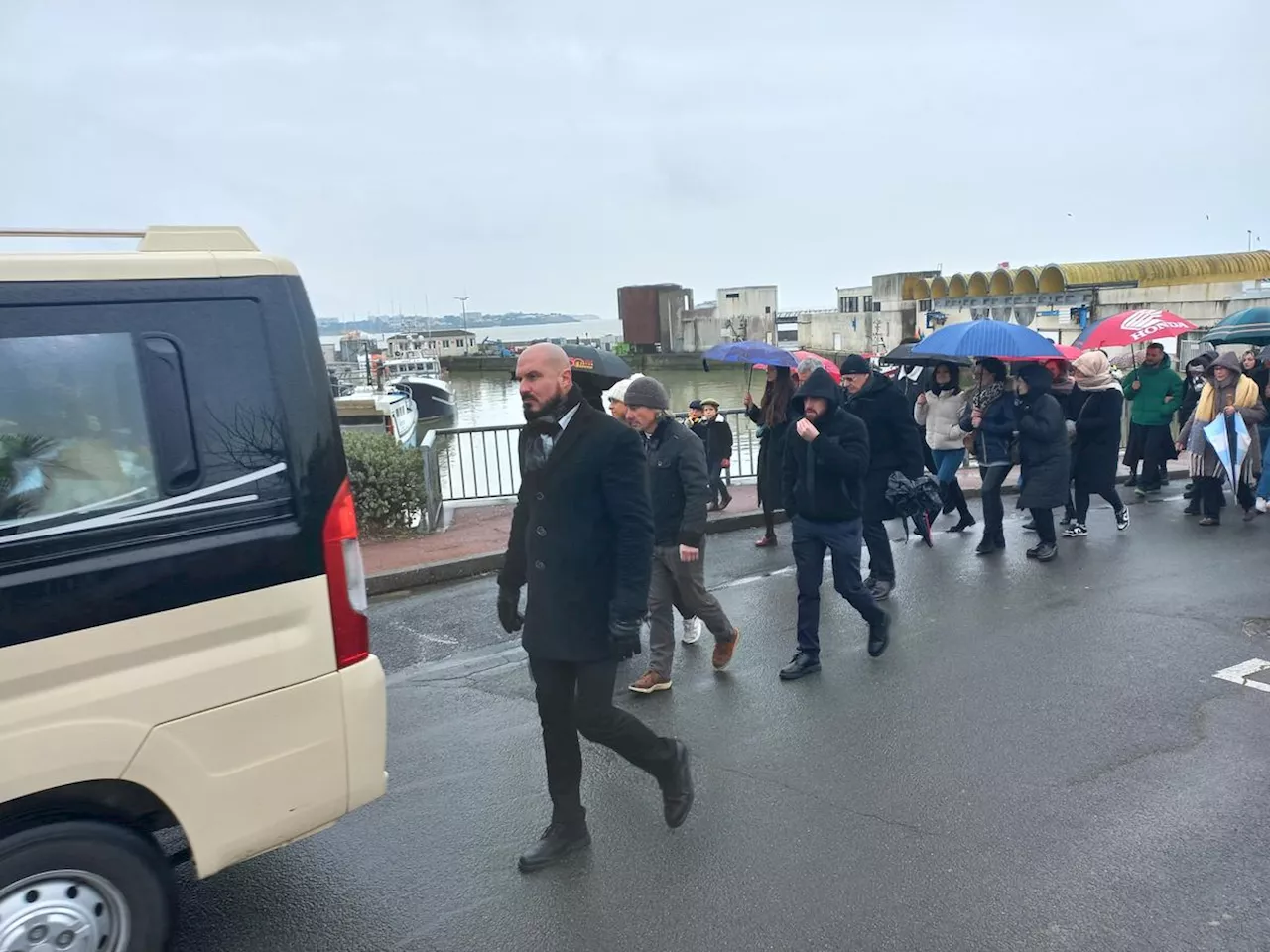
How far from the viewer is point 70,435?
2.80 meters

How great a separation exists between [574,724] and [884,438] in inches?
168

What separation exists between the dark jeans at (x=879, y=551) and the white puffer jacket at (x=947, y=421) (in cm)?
239

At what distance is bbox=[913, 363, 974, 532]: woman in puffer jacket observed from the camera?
366 inches

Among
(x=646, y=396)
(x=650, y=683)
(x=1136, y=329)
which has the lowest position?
(x=650, y=683)

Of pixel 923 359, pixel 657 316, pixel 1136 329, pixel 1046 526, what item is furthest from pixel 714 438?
pixel 657 316

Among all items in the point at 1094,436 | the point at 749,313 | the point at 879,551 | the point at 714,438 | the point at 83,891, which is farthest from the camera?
the point at 749,313

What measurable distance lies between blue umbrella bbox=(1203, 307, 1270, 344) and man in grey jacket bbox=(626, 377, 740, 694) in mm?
8912

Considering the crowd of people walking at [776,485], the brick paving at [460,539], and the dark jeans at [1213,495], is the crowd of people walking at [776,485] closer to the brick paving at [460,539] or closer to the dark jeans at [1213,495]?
the dark jeans at [1213,495]

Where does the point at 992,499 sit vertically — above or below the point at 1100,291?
below

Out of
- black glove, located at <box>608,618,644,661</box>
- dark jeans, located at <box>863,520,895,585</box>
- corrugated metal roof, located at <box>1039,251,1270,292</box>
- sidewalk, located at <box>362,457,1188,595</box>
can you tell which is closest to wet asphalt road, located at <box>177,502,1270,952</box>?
dark jeans, located at <box>863,520,895,585</box>

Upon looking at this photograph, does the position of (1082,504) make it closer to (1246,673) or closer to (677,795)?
(1246,673)

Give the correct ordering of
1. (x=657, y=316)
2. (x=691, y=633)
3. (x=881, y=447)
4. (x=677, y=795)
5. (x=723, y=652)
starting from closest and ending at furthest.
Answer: (x=677, y=795) < (x=723, y=652) < (x=691, y=633) < (x=881, y=447) < (x=657, y=316)

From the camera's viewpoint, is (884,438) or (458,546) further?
(458,546)

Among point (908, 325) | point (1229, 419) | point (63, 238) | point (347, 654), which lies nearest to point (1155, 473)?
point (1229, 419)
